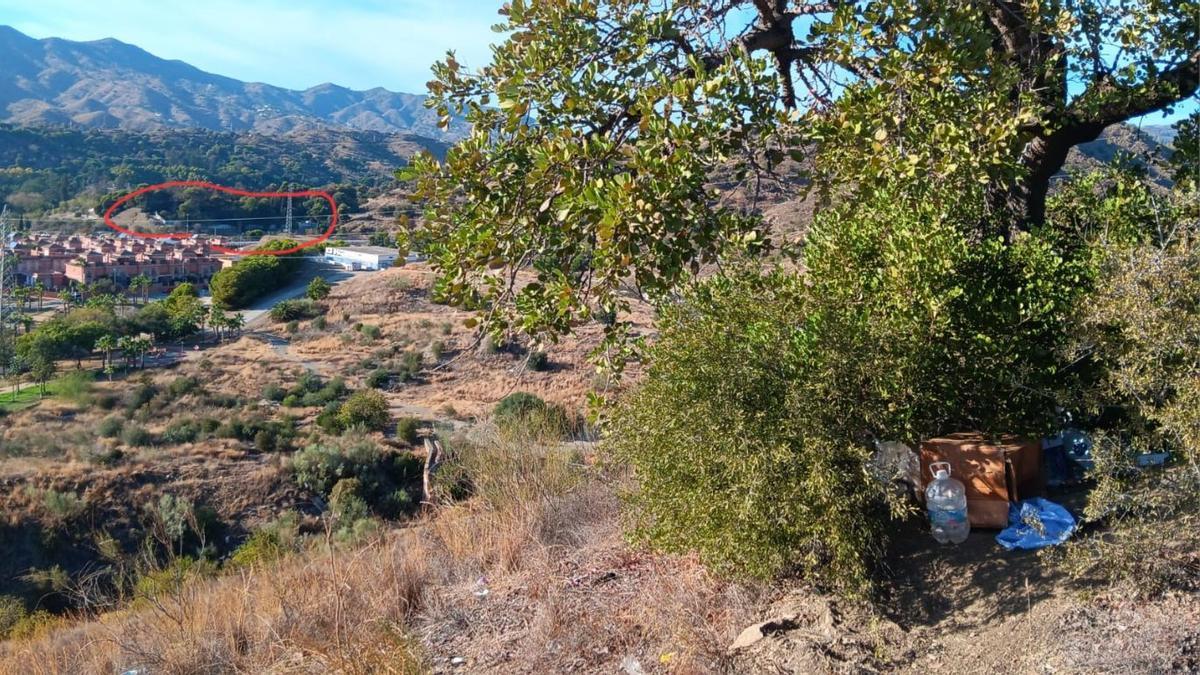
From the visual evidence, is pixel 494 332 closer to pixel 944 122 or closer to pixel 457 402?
pixel 944 122

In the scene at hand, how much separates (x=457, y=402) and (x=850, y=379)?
25543mm

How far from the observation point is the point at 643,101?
3756 mm

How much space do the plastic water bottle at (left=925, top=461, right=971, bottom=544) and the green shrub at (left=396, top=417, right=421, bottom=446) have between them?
21184 mm

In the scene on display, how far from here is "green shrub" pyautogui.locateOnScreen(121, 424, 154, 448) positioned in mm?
25719

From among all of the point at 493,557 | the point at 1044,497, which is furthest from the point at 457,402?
the point at 1044,497

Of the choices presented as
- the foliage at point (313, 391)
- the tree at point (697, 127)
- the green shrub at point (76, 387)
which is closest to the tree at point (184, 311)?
the green shrub at point (76, 387)

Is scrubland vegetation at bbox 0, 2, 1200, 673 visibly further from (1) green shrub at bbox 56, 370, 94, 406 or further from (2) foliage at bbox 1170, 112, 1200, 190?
(1) green shrub at bbox 56, 370, 94, 406

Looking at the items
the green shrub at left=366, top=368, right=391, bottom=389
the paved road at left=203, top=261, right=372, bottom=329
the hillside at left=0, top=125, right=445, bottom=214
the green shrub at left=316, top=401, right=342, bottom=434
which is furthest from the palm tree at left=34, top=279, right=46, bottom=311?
the green shrub at left=316, top=401, right=342, bottom=434

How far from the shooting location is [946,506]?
3.67 m

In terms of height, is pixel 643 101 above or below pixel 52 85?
below

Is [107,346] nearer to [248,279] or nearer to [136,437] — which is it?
[248,279]

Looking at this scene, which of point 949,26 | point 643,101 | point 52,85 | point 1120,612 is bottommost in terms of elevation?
point 1120,612

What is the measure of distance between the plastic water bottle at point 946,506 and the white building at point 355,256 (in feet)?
161

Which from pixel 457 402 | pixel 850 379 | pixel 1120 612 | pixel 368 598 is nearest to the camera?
pixel 1120 612
